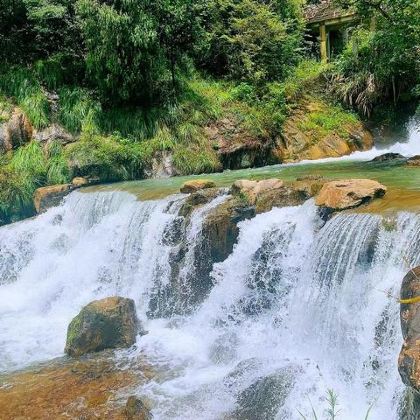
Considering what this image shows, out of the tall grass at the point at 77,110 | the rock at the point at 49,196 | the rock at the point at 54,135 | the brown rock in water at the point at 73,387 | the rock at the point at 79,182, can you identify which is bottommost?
the brown rock in water at the point at 73,387

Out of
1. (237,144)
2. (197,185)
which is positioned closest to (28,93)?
(237,144)

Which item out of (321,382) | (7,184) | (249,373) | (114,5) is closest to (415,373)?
(321,382)

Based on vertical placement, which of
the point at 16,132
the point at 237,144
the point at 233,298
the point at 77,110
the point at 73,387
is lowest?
the point at 73,387

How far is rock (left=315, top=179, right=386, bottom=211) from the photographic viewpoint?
6863 mm

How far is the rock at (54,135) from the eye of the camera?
13.2 metres

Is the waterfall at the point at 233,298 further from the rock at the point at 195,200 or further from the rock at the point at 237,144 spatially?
the rock at the point at 237,144

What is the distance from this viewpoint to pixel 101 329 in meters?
7.04

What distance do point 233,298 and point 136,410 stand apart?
8.69 ft

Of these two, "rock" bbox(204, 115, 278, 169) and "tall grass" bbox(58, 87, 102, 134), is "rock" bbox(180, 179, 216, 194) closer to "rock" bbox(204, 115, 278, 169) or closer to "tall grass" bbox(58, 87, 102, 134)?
"rock" bbox(204, 115, 278, 169)

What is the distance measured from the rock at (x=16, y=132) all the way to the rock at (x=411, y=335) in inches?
429

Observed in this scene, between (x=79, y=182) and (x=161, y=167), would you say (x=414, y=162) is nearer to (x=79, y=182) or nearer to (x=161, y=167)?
(x=161, y=167)

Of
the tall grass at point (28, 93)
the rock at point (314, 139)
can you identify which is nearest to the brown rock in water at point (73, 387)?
the tall grass at point (28, 93)

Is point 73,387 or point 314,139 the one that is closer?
point 73,387

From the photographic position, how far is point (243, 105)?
15156 mm
